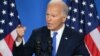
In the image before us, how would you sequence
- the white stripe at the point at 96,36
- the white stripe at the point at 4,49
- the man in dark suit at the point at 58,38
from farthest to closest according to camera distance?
the white stripe at the point at 96,36 → the white stripe at the point at 4,49 → the man in dark suit at the point at 58,38

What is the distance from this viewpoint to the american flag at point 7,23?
13.0 feet

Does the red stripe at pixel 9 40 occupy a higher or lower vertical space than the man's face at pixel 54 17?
lower

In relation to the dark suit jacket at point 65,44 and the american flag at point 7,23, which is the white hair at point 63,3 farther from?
the american flag at point 7,23

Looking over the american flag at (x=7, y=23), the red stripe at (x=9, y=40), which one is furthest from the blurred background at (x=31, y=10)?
the red stripe at (x=9, y=40)

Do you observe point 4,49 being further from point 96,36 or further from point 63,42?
point 63,42

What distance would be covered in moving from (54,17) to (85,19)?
1849 millimetres

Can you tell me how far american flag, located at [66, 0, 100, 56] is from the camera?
4.15 metres

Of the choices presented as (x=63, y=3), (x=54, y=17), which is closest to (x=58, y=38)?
(x=54, y=17)

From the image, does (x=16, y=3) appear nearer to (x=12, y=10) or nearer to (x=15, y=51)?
(x=12, y=10)

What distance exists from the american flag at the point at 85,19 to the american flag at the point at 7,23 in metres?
0.85

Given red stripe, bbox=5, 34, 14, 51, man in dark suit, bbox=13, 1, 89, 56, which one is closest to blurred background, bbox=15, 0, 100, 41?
red stripe, bbox=5, 34, 14, 51

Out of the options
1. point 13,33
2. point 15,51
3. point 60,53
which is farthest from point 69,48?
point 13,33

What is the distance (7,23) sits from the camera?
398 cm

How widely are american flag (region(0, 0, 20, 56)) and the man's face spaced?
5.36ft
